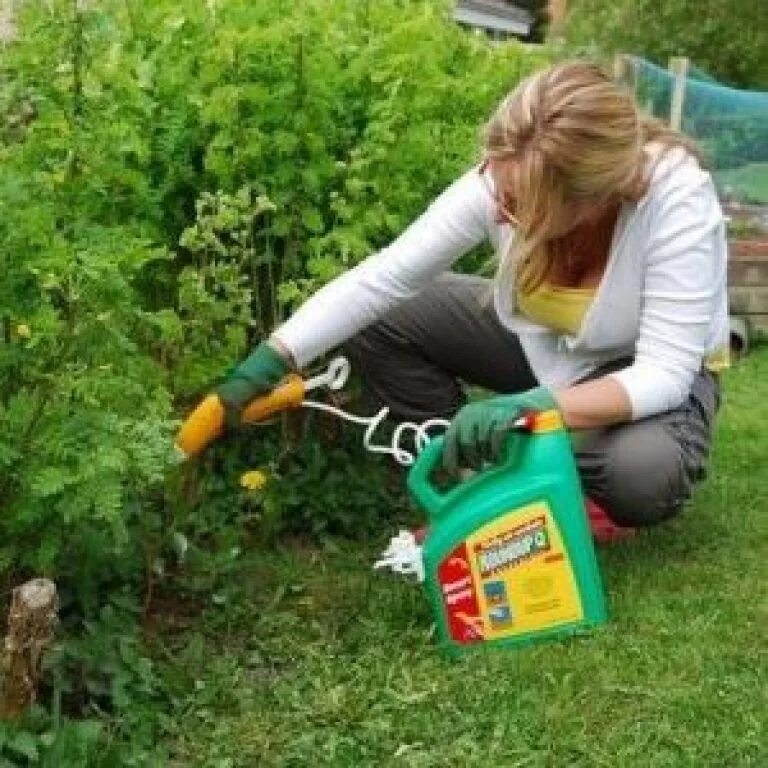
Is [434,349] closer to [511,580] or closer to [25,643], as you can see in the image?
[511,580]

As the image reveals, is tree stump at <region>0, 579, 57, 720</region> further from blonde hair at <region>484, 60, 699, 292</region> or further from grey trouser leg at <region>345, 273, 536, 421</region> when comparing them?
grey trouser leg at <region>345, 273, 536, 421</region>

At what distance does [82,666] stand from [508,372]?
1440mm

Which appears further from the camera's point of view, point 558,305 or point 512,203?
point 558,305

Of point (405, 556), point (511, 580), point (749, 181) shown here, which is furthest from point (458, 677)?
point (749, 181)

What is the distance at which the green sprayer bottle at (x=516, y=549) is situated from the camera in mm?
3178

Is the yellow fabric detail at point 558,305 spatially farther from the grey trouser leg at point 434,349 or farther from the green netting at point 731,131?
the green netting at point 731,131

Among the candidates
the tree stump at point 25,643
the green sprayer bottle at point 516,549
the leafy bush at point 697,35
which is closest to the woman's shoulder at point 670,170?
the green sprayer bottle at point 516,549

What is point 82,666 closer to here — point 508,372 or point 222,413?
point 222,413

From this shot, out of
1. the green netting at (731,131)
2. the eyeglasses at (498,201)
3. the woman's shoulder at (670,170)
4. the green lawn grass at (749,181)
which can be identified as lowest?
the green lawn grass at (749,181)

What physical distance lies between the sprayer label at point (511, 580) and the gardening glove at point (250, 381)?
497mm

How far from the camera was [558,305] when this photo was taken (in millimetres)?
3564

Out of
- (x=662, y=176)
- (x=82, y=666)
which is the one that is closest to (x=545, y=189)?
(x=662, y=176)

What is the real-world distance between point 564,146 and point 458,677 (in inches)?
39.3

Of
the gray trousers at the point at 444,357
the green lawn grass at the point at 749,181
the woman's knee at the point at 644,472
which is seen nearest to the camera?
the woman's knee at the point at 644,472
